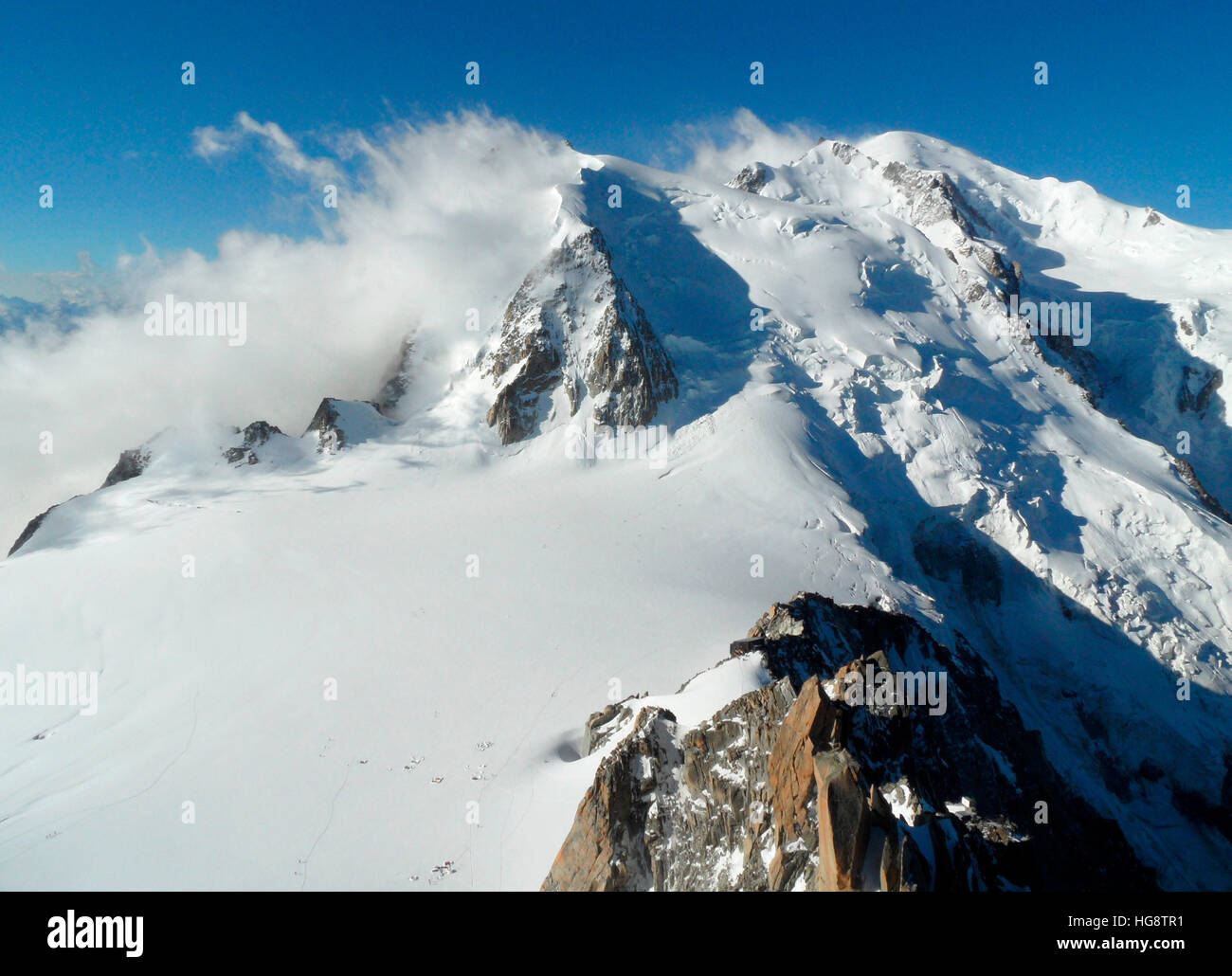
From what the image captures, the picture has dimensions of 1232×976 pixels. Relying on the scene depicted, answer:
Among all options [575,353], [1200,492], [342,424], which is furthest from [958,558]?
[342,424]

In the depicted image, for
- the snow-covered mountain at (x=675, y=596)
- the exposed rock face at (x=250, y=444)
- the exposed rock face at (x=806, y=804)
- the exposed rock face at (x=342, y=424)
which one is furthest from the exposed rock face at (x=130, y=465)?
the exposed rock face at (x=806, y=804)

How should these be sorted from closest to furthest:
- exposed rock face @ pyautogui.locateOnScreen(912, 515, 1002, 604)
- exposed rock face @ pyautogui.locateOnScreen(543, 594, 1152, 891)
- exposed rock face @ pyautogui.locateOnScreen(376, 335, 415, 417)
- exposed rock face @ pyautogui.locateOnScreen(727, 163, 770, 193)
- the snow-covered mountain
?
exposed rock face @ pyautogui.locateOnScreen(543, 594, 1152, 891) → the snow-covered mountain → exposed rock face @ pyautogui.locateOnScreen(912, 515, 1002, 604) → exposed rock face @ pyautogui.locateOnScreen(376, 335, 415, 417) → exposed rock face @ pyautogui.locateOnScreen(727, 163, 770, 193)

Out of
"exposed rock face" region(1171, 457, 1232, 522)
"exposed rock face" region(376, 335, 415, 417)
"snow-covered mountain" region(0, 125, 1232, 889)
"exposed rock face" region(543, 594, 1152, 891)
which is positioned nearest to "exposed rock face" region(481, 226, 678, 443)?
"snow-covered mountain" region(0, 125, 1232, 889)

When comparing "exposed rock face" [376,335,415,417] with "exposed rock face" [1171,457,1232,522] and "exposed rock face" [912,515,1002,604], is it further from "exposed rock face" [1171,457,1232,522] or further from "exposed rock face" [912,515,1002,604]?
"exposed rock face" [1171,457,1232,522]

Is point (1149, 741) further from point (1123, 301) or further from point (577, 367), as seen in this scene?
point (1123, 301)

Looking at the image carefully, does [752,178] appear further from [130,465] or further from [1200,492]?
[130,465]
